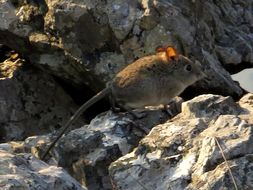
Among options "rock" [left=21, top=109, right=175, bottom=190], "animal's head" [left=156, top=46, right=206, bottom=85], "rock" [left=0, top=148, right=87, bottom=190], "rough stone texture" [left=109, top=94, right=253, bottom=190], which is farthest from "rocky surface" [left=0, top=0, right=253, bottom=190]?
"rock" [left=0, top=148, right=87, bottom=190]

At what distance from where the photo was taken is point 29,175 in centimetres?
579

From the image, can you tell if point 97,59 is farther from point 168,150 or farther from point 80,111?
point 168,150

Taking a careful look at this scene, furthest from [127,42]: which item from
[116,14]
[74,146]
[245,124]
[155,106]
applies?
[245,124]

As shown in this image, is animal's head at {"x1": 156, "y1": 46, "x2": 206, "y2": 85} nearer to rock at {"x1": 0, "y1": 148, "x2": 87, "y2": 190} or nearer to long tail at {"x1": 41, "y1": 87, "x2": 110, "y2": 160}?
long tail at {"x1": 41, "y1": 87, "x2": 110, "y2": 160}

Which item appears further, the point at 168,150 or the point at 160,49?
the point at 160,49

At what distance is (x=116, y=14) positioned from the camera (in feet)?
34.1

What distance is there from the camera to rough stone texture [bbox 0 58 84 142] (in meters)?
10.8

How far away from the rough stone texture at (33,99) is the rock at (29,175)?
450cm

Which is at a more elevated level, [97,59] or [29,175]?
[29,175]

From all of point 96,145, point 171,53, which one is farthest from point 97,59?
point 96,145

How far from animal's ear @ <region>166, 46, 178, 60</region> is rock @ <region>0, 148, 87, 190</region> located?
384 centimetres

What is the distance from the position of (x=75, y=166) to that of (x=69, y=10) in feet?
9.98

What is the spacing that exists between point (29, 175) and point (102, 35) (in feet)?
16.1

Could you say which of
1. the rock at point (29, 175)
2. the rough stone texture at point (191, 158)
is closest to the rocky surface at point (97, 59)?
the rough stone texture at point (191, 158)
